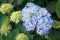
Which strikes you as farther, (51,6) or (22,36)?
(51,6)

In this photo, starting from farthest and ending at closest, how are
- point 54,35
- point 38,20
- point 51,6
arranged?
point 51,6
point 54,35
point 38,20

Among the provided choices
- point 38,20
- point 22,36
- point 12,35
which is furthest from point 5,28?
point 38,20

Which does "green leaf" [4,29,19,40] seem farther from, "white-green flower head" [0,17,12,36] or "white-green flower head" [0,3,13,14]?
"white-green flower head" [0,3,13,14]

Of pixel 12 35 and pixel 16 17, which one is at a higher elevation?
pixel 16 17

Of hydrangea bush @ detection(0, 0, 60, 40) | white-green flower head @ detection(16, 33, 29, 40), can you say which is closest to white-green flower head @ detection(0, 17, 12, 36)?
hydrangea bush @ detection(0, 0, 60, 40)

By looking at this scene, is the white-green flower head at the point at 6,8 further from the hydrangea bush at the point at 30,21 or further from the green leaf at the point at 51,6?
the green leaf at the point at 51,6

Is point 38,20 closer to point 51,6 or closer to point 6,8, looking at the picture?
point 51,6

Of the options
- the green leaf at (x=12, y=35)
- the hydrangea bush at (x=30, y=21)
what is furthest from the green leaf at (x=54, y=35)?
the green leaf at (x=12, y=35)

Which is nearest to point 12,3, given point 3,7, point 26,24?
point 3,7
